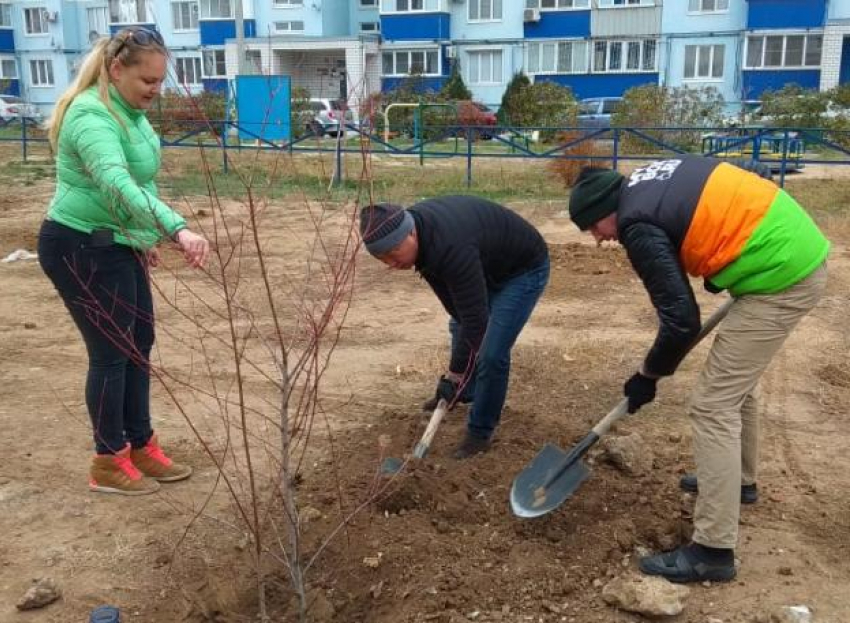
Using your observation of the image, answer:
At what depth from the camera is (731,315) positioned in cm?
300

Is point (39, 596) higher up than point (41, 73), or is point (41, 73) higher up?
point (41, 73)

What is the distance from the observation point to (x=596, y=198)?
2910 mm

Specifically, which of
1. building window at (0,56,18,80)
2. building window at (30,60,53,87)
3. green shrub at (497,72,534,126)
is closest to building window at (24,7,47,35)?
building window at (30,60,53,87)

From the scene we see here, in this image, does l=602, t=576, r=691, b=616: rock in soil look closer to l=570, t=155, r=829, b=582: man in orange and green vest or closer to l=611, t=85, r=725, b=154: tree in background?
l=570, t=155, r=829, b=582: man in orange and green vest

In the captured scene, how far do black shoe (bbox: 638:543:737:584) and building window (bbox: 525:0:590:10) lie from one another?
34591 millimetres

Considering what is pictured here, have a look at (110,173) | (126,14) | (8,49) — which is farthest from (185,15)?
(110,173)

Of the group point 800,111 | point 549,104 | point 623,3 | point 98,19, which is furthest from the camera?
point 98,19

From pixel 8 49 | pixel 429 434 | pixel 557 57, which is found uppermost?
pixel 8 49

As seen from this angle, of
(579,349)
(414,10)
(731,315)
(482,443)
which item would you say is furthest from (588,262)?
(414,10)

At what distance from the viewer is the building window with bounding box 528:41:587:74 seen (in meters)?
35.4

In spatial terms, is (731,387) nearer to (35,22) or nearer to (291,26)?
(291,26)

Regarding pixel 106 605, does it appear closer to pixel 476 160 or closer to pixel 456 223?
pixel 456 223

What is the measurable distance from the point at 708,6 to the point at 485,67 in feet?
29.7

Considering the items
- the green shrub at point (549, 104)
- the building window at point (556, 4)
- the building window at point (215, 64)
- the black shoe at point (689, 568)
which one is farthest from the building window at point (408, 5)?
the black shoe at point (689, 568)
